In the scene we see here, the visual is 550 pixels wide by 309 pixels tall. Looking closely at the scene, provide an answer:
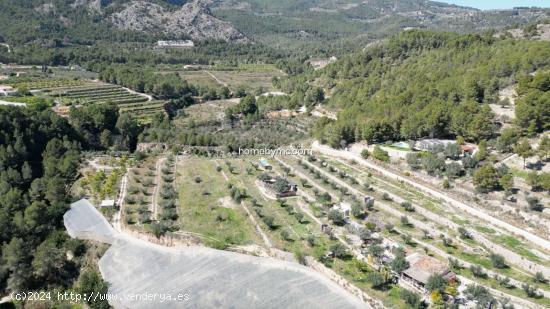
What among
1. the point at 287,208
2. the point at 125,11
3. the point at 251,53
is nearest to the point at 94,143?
the point at 287,208

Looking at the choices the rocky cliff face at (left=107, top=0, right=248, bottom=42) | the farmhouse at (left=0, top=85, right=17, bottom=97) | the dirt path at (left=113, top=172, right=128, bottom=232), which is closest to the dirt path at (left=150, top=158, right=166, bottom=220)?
the dirt path at (left=113, top=172, right=128, bottom=232)

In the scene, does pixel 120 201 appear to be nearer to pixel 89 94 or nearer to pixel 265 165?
pixel 265 165

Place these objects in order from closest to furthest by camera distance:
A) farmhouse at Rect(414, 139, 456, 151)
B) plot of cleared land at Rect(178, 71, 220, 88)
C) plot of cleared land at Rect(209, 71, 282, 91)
→ farmhouse at Rect(414, 139, 456, 151) < plot of cleared land at Rect(178, 71, 220, 88) < plot of cleared land at Rect(209, 71, 282, 91)

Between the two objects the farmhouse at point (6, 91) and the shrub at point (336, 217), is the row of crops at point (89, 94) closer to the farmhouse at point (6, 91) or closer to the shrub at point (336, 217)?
the farmhouse at point (6, 91)

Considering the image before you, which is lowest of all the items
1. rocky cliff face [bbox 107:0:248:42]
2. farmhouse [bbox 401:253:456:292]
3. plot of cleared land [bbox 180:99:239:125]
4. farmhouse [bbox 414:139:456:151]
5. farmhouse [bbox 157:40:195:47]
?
plot of cleared land [bbox 180:99:239:125]

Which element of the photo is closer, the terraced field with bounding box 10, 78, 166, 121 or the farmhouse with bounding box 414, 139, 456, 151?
the farmhouse with bounding box 414, 139, 456, 151

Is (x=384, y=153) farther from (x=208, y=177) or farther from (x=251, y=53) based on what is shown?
(x=251, y=53)

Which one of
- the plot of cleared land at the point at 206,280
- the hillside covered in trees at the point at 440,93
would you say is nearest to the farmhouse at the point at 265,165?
the hillside covered in trees at the point at 440,93

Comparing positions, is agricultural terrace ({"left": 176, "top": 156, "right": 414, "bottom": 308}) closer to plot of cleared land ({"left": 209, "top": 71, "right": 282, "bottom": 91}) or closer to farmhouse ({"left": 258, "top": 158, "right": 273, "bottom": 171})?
farmhouse ({"left": 258, "top": 158, "right": 273, "bottom": 171})

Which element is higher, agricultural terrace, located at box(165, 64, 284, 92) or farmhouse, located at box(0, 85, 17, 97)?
farmhouse, located at box(0, 85, 17, 97)
